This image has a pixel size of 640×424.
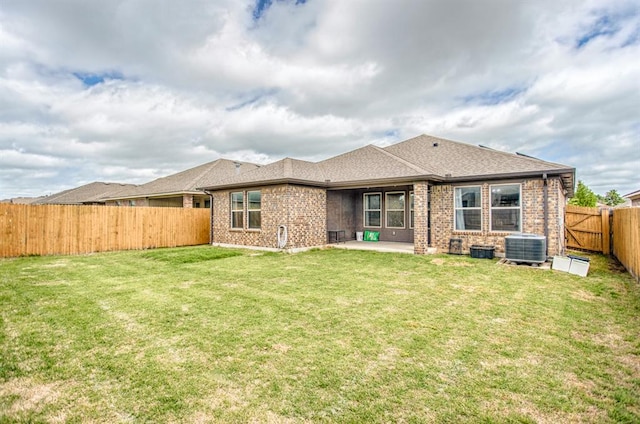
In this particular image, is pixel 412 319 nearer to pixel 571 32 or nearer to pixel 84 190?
pixel 571 32

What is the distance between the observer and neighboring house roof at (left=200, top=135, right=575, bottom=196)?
10781 millimetres

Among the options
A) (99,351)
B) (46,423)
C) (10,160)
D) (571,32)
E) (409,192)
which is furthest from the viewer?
(10,160)

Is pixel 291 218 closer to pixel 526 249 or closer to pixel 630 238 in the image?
pixel 526 249

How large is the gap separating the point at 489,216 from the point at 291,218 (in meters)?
7.23

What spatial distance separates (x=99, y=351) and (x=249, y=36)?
10626 millimetres

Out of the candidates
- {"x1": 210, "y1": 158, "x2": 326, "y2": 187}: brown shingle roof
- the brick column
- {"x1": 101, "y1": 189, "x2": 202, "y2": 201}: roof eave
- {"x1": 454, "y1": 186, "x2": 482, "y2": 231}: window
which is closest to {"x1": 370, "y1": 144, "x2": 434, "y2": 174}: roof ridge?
the brick column

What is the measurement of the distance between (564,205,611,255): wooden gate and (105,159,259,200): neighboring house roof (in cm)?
1733

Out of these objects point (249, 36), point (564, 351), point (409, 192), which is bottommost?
point (564, 351)

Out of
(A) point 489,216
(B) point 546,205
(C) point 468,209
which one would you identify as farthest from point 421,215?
(B) point 546,205

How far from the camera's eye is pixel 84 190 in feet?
107

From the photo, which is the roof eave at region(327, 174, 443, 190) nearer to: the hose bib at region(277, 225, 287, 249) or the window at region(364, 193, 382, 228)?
the window at region(364, 193, 382, 228)

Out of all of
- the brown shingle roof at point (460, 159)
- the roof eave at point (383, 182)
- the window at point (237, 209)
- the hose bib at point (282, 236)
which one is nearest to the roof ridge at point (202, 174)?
the window at point (237, 209)

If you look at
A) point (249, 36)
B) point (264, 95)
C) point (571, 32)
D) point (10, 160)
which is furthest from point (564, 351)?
point (10, 160)

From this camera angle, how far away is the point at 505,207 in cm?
1079
